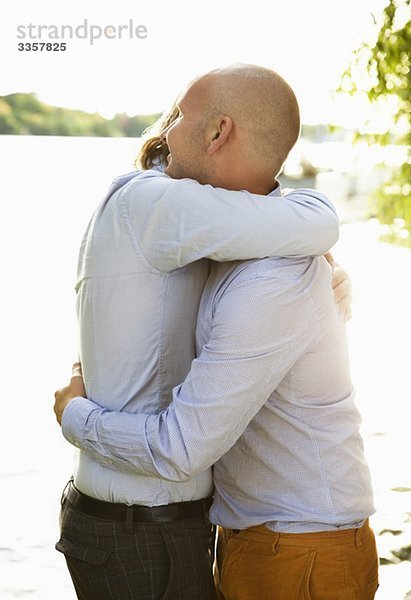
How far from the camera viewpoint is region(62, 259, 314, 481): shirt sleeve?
171 cm

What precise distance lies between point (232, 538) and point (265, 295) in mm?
494

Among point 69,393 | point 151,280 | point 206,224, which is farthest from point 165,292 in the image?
point 69,393

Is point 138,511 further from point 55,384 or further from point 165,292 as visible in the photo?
point 55,384

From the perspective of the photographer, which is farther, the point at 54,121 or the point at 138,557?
the point at 54,121

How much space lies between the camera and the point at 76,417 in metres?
1.83

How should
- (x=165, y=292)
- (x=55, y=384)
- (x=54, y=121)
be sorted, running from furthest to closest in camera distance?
1. (x=54, y=121)
2. (x=55, y=384)
3. (x=165, y=292)

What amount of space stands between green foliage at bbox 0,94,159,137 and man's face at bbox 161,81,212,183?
26346 millimetres

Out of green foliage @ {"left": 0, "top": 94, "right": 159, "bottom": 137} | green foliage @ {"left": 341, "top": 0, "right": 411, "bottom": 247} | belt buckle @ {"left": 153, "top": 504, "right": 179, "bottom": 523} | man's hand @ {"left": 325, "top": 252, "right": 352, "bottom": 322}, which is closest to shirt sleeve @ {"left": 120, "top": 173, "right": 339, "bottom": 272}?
man's hand @ {"left": 325, "top": 252, "right": 352, "bottom": 322}

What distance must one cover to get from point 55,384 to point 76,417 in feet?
16.6

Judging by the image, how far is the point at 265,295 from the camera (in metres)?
1.72

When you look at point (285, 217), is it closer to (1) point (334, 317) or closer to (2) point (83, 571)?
(1) point (334, 317)

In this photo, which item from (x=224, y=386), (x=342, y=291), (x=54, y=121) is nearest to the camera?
(x=224, y=386)

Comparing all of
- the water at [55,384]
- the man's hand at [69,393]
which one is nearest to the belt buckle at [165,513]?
the man's hand at [69,393]

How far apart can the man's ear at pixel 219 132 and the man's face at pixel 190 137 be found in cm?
1
